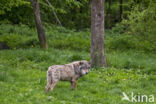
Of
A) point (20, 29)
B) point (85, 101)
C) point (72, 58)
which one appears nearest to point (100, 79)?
point (85, 101)

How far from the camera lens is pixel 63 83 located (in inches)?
436

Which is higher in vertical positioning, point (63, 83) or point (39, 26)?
point (39, 26)

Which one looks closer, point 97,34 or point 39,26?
point 97,34

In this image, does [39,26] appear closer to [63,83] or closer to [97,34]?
[97,34]

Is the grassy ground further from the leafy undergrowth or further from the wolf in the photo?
the wolf

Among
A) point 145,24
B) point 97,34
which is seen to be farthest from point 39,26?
point 145,24

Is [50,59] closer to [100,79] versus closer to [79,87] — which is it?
[100,79]

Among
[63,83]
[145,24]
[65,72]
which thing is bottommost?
[63,83]

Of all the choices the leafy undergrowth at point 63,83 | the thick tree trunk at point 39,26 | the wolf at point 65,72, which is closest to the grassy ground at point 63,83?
the leafy undergrowth at point 63,83

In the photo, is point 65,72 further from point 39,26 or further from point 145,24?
point 145,24

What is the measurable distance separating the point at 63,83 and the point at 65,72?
4.40 feet

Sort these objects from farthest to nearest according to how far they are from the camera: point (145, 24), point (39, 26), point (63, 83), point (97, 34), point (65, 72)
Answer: point (145, 24)
point (39, 26)
point (97, 34)
point (63, 83)
point (65, 72)

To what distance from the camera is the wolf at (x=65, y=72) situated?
9.52m

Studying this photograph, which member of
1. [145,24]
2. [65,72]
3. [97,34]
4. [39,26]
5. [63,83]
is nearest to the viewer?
[65,72]
